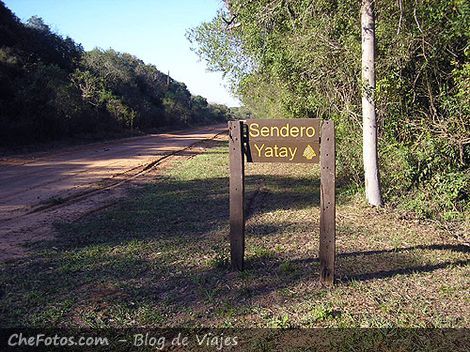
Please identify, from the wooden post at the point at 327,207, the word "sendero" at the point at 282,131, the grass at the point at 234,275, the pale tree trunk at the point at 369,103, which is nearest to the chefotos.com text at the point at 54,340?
the grass at the point at 234,275

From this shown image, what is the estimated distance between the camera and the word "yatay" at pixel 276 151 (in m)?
4.71

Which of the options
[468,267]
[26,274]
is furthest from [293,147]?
[26,274]

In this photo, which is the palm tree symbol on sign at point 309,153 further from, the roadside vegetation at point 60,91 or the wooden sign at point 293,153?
the roadside vegetation at point 60,91

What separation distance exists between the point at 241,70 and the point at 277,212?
296 inches

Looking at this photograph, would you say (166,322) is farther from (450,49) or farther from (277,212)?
(450,49)

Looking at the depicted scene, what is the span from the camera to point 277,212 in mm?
8219

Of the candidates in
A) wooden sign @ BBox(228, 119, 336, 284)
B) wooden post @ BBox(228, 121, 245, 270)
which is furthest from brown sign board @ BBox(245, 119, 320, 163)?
wooden post @ BBox(228, 121, 245, 270)

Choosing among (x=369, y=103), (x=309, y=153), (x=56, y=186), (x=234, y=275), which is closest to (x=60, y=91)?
(x=56, y=186)

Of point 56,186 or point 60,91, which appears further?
point 60,91

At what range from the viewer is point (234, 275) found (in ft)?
16.2

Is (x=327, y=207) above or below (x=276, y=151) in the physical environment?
below

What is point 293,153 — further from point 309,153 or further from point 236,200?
point 236,200

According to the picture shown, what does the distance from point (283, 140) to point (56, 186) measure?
8682 mm

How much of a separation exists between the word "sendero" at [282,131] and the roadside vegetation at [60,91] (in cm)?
1926
